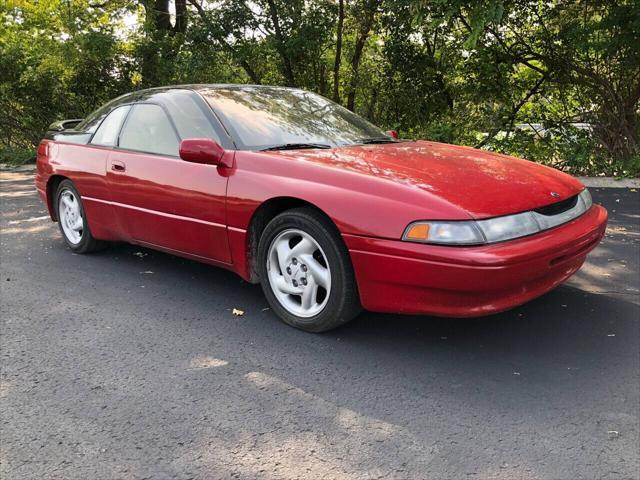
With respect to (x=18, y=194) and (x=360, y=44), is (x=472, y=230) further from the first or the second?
(x=360, y=44)

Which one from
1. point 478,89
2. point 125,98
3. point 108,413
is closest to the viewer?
point 108,413

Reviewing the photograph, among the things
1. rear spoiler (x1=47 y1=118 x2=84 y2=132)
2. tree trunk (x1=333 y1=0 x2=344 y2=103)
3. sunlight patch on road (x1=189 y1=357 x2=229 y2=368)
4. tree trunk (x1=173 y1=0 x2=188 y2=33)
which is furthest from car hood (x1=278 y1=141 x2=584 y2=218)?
tree trunk (x1=173 y1=0 x2=188 y2=33)

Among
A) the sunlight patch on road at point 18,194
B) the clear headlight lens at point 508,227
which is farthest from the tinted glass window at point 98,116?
the sunlight patch on road at point 18,194

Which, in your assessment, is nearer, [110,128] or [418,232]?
[418,232]

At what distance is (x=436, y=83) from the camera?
11.4 metres

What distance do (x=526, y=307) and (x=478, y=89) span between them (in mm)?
7970

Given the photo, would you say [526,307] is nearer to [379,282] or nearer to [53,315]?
[379,282]

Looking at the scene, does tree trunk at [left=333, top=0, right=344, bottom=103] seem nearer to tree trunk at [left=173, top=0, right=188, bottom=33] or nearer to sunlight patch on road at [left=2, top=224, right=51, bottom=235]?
tree trunk at [left=173, top=0, right=188, bottom=33]

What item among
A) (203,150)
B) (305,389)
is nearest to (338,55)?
(203,150)

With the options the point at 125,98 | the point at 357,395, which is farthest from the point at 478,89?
the point at 357,395

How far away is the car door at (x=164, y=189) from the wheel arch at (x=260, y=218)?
0.19m

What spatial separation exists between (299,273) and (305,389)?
2.63ft

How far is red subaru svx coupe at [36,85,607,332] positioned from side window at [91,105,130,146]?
13 mm

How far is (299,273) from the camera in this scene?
11.1 ft
